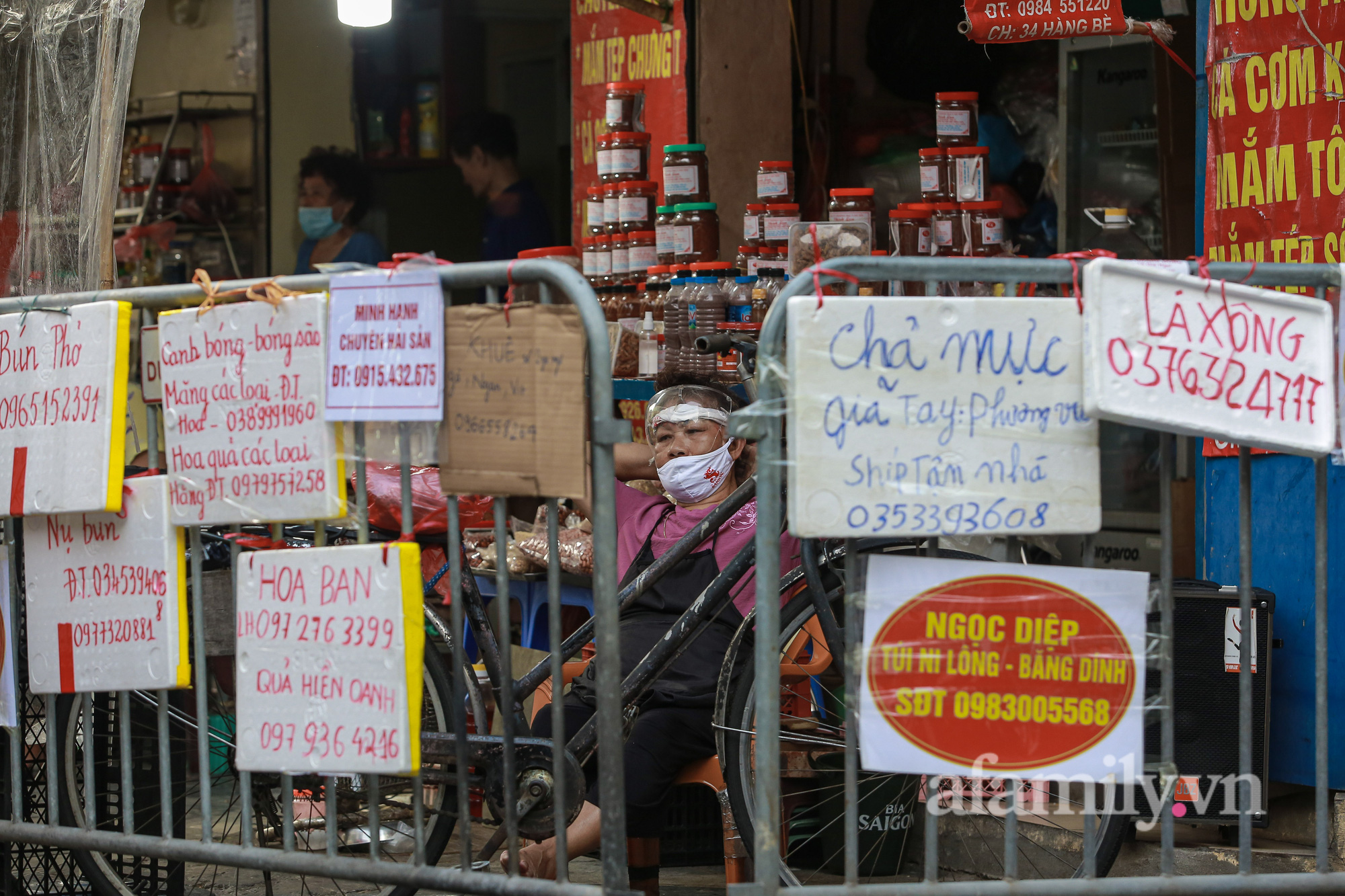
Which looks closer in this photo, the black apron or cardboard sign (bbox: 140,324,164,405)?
cardboard sign (bbox: 140,324,164,405)

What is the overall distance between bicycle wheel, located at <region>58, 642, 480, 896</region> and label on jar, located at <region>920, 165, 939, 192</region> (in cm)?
289

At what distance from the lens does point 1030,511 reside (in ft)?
Answer: 9.56

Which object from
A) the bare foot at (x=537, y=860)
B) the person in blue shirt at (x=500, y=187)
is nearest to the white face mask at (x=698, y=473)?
the bare foot at (x=537, y=860)

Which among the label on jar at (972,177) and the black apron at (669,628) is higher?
the label on jar at (972,177)

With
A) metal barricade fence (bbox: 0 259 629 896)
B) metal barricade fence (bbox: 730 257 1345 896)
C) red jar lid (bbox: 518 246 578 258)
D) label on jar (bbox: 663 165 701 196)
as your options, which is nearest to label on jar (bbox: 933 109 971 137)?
label on jar (bbox: 663 165 701 196)

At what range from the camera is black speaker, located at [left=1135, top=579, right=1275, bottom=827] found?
4098 mm

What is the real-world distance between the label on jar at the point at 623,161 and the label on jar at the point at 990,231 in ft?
5.18

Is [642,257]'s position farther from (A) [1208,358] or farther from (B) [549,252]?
(A) [1208,358]

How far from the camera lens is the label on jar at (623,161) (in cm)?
616

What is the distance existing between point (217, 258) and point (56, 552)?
20.2 ft

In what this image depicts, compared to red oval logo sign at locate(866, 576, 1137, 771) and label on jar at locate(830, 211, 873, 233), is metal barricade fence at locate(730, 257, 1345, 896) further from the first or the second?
label on jar at locate(830, 211, 873, 233)

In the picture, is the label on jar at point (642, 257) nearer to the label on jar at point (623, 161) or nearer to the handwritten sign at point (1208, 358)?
the label on jar at point (623, 161)

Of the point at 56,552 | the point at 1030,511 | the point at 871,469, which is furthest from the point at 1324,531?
the point at 56,552

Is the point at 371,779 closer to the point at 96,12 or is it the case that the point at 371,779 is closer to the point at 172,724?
the point at 172,724
